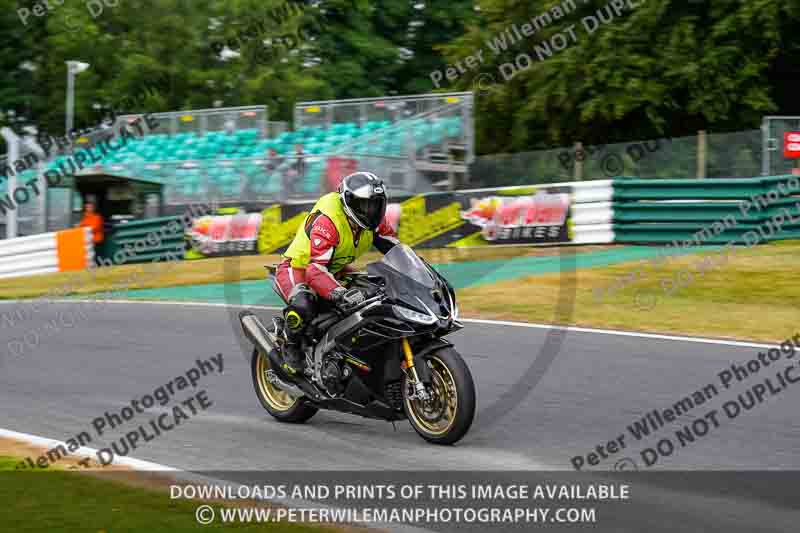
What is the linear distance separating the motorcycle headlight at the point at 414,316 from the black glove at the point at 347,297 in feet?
1.04

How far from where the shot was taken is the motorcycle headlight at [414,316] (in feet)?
21.5

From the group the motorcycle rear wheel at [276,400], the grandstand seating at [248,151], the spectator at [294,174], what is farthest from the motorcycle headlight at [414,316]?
the spectator at [294,174]

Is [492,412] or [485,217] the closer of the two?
[492,412]

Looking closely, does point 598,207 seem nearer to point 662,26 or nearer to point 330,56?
point 662,26

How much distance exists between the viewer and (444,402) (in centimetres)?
673

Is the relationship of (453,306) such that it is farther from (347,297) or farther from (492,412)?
(492,412)

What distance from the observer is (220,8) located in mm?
43625

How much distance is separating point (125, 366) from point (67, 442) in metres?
3.19

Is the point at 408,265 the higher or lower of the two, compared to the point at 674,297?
higher

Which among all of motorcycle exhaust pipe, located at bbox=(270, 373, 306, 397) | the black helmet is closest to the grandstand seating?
motorcycle exhaust pipe, located at bbox=(270, 373, 306, 397)

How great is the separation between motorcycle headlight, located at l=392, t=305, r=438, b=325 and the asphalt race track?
0.81 m

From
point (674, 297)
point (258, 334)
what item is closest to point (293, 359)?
point (258, 334)

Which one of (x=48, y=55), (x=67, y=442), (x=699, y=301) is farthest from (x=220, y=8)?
(x=67, y=442)

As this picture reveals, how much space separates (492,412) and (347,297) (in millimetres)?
1679
